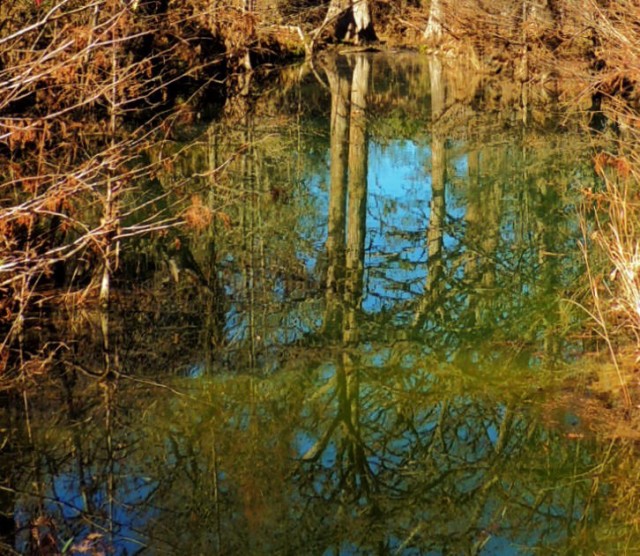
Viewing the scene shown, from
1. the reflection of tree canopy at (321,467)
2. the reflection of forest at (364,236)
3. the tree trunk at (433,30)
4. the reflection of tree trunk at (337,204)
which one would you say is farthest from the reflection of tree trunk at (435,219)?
the tree trunk at (433,30)

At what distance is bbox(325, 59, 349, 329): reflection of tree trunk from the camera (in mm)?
7574

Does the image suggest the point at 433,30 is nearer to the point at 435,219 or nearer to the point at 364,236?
the point at 435,219

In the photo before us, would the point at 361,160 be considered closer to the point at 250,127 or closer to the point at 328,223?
the point at 250,127

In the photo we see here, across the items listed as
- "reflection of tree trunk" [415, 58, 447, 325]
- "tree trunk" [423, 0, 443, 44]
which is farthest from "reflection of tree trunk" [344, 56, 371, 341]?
"tree trunk" [423, 0, 443, 44]

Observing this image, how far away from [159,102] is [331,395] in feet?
11.7

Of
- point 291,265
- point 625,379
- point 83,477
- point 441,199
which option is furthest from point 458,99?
point 83,477

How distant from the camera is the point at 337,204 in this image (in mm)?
10719

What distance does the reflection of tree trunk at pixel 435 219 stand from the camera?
766 cm

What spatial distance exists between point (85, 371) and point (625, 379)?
2.89 m

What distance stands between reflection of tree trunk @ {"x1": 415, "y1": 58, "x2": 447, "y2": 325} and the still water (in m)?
0.04

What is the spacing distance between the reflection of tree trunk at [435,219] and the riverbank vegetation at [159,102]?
1.08 meters

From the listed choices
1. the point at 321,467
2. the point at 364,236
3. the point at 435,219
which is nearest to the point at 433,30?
the point at 435,219

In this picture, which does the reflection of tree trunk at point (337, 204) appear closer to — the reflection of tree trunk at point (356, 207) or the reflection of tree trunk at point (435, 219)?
the reflection of tree trunk at point (356, 207)

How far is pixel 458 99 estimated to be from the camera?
57.4 ft
